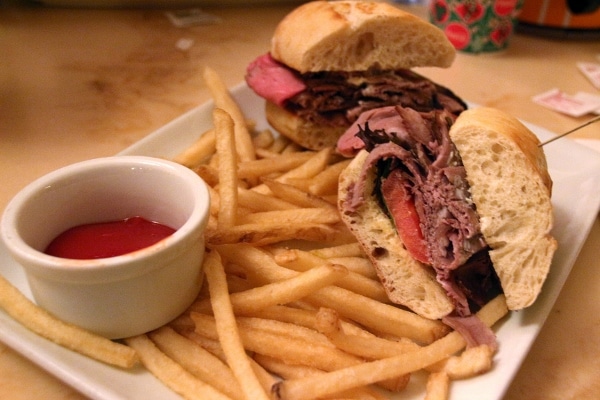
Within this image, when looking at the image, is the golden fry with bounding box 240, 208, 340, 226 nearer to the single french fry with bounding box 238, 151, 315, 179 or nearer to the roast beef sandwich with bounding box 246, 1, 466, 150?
the single french fry with bounding box 238, 151, 315, 179

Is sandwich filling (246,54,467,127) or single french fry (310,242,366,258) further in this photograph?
sandwich filling (246,54,467,127)

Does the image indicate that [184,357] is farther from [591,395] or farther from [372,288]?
[591,395]

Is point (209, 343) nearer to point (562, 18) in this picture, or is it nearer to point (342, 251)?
point (342, 251)

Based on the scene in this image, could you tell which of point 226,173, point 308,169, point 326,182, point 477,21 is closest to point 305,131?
point 308,169

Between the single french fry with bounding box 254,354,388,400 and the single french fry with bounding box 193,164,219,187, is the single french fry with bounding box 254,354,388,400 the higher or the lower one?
the lower one

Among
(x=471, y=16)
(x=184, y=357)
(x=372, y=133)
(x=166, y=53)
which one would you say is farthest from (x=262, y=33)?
(x=184, y=357)

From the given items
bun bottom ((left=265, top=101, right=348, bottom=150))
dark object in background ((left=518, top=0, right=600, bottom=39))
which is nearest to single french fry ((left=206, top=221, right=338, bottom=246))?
bun bottom ((left=265, top=101, right=348, bottom=150))
